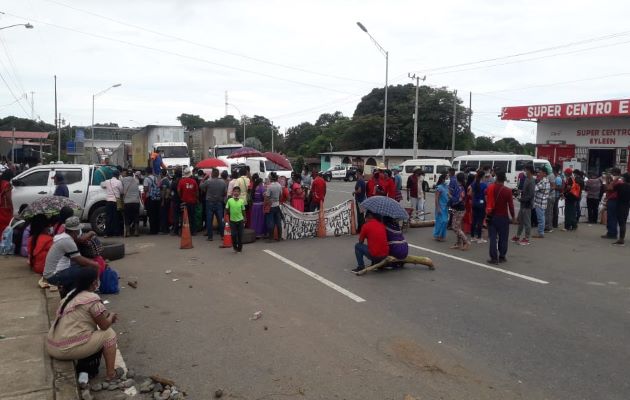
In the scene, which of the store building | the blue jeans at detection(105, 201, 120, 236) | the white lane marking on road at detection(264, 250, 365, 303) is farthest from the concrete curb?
the store building

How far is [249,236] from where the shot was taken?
11.9 m

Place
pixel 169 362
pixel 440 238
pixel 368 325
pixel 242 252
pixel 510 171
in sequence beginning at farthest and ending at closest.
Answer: pixel 510 171
pixel 440 238
pixel 242 252
pixel 368 325
pixel 169 362

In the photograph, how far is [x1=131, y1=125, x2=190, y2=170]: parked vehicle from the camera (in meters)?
29.3

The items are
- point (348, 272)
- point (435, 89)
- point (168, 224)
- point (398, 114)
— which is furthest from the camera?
point (398, 114)

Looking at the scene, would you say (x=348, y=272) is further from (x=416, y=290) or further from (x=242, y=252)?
(x=242, y=252)

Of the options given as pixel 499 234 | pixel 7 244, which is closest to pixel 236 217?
pixel 7 244

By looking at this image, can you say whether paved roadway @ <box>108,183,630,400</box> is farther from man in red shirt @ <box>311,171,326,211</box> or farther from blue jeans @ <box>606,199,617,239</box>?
man in red shirt @ <box>311,171,326,211</box>

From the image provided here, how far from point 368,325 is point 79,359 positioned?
3.22 meters

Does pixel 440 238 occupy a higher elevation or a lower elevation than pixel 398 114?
lower

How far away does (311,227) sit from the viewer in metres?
12.8

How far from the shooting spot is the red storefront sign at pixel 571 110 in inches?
1161

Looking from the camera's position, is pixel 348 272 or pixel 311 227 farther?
pixel 311 227

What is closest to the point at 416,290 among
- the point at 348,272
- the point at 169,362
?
the point at 348,272

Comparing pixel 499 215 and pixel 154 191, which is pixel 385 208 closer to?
pixel 499 215
